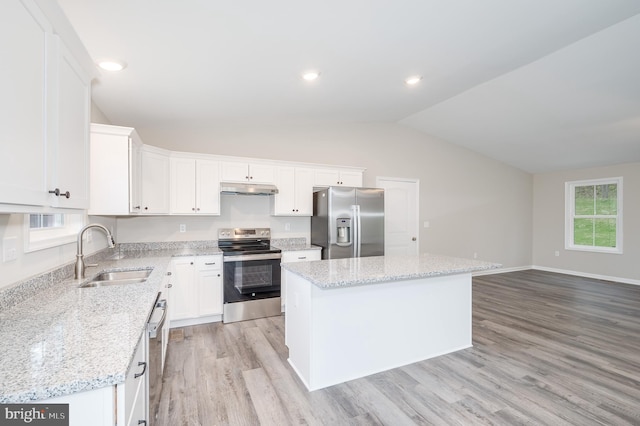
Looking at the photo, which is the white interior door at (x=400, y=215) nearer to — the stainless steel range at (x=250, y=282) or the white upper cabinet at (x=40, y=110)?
the stainless steel range at (x=250, y=282)

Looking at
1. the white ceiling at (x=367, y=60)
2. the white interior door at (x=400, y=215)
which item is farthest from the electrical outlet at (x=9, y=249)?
the white interior door at (x=400, y=215)

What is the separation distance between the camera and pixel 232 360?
106 inches

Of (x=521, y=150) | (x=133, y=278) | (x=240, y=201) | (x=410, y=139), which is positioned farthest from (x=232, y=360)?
(x=521, y=150)

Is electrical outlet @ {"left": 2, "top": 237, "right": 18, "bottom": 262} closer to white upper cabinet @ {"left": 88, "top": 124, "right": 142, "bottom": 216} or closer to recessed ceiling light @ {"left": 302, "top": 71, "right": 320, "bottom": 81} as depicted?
white upper cabinet @ {"left": 88, "top": 124, "right": 142, "bottom": 216}

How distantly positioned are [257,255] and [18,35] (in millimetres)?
2916

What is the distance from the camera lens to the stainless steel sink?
85.8 inches

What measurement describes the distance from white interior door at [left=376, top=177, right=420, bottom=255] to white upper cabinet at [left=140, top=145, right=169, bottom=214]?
3.36 metres

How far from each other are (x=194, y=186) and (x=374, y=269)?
250 centimetres

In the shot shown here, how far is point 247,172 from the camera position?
13.0 feet

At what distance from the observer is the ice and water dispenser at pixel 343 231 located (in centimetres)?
414

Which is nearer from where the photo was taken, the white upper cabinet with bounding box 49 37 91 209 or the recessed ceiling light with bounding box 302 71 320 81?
the white upper cabinet with bounding box 49 37 91 209

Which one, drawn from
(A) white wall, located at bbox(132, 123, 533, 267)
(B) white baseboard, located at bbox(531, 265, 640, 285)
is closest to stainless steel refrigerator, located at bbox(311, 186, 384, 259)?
(A) white wall, located at bbox(132, 123, 533, 267)

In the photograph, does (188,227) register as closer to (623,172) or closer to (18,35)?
(18,35)

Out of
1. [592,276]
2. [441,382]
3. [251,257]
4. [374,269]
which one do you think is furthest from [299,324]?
[592,276]
